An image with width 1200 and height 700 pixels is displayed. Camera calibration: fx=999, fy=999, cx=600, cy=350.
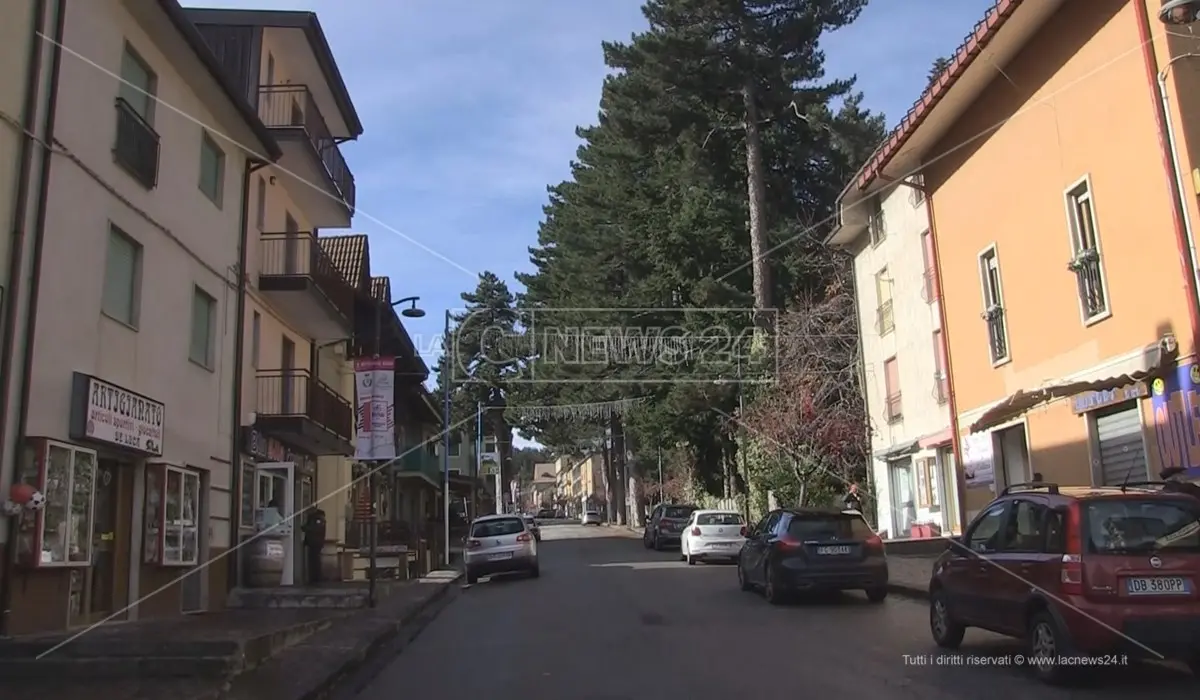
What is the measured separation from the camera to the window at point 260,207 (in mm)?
19812

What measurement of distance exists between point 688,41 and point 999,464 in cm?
1787

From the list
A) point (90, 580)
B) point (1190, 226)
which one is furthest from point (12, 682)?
point (1190, 226)

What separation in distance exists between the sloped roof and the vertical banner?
426 inches

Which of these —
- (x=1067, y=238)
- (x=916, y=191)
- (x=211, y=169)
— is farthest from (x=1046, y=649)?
(x=916, y=191)

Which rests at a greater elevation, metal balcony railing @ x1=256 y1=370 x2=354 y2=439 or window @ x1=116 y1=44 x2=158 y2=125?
window @ x1=116 y1=44 x2=158 y2=125

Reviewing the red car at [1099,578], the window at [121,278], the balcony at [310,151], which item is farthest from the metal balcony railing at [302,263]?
the red car at [1099,578]

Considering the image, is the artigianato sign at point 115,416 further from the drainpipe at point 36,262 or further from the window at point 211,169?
the window at point 211,169

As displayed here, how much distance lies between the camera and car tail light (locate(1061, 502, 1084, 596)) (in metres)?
7.76

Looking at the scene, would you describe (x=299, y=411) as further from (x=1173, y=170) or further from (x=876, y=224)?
(x=1173, y=170)

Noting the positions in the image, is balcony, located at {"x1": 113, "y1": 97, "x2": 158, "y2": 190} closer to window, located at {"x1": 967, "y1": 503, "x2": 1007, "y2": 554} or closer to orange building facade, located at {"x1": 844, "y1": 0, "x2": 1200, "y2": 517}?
window, located at {"x1": 967, "y1": 503, "x2": 1007, "y2": 554}

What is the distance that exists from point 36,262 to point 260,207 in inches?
364

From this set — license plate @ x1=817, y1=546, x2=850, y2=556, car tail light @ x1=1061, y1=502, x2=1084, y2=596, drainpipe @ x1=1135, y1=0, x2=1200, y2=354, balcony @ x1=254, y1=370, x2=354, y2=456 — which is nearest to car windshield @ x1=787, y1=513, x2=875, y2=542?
license plate @ x1=817, y1=546, x2=850, y2=556

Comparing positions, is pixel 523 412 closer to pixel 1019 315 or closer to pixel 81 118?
pixel 1019 315

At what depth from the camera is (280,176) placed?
829 inches
